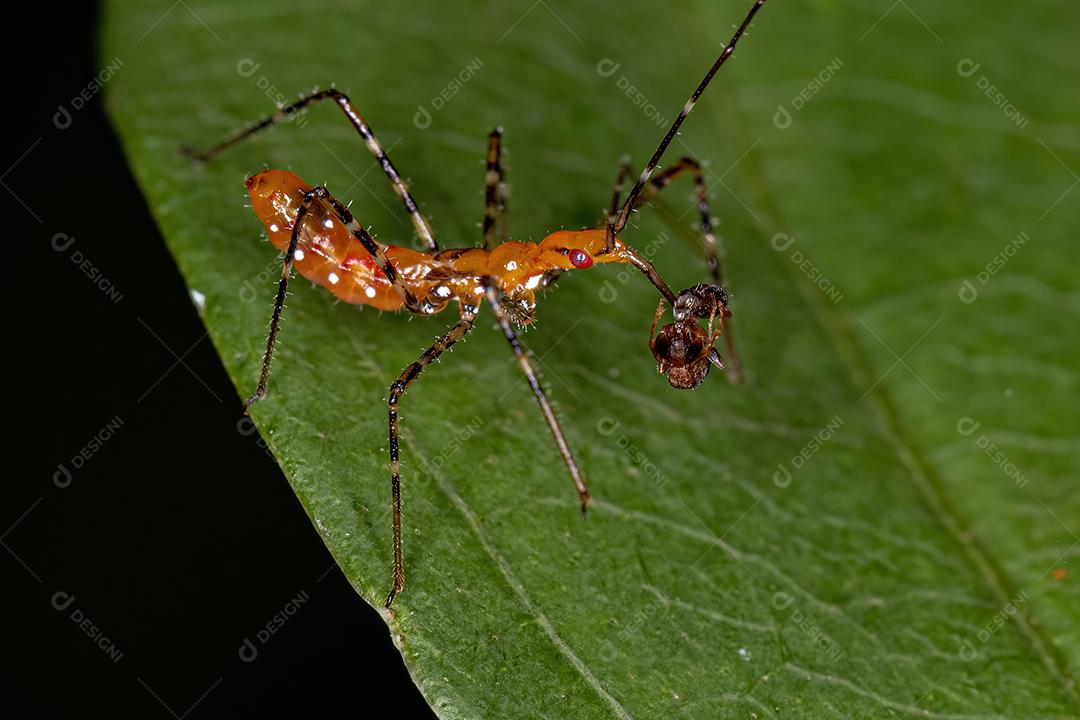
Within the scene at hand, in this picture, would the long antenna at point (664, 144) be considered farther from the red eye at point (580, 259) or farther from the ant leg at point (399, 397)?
the ant leg at point (399, 397)

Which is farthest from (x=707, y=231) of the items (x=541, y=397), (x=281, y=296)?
(x=281, y=296)

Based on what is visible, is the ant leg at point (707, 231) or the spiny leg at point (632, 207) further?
the ant leg at point (707, 231)

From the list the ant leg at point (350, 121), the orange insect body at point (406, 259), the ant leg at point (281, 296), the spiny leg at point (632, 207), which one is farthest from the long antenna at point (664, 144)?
the ant leg at point (281, 296)

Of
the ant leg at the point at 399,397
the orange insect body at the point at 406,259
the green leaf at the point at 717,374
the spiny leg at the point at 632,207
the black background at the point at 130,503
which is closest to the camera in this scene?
the ant leg at the point at 399,397

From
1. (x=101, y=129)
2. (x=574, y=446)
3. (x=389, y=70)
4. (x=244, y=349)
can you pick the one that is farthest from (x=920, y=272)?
(x=101, y=129)

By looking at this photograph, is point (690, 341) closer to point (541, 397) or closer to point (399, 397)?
point (541, 397)

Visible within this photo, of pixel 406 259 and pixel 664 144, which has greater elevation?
pixel 664 144

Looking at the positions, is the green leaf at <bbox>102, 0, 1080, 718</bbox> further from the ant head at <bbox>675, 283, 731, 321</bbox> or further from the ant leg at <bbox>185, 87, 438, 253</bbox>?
the ant head at <bbox>675, 283, 731, 321</bbox>
